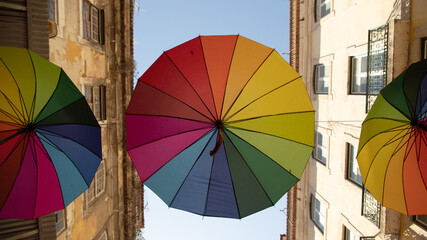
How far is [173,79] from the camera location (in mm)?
5832

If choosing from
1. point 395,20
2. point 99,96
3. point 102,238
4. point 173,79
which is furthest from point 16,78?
point 395,20

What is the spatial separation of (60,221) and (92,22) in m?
6.29

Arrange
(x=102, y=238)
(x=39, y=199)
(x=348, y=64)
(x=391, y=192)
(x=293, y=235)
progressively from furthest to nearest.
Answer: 1. (x=293, y=235)
2. (x=102, y=238)
3. (x=348, y=64)
4. (x=391, y=192)
5. (x=39, y=199)

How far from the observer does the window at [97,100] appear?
353 inches

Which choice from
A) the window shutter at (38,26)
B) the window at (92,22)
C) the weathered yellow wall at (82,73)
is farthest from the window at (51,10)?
the window at (92,22)

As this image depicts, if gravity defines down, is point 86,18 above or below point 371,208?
above

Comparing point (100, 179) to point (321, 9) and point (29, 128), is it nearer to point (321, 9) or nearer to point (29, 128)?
point (29, 128)

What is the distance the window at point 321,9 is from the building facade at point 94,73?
7915 mm

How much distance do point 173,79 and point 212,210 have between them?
9.76 feet

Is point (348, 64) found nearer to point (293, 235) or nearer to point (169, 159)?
point (169, 159)

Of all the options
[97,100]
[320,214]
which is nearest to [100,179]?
[97,100]

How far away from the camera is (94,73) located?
29.8ft

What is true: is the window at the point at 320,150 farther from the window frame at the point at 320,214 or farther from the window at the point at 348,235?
the window at the point at 348,235

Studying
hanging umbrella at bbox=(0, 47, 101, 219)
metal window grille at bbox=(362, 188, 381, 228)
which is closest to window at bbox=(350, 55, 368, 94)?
metal window grille at bbox=(362, 188, 381, 228)
